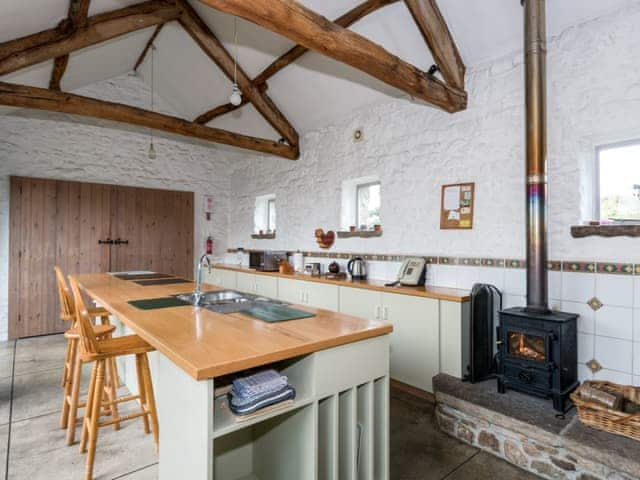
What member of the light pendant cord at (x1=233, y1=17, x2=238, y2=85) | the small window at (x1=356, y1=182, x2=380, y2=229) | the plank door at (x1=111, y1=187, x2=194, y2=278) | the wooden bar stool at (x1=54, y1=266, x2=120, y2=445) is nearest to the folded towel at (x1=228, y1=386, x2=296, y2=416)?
the wooden bar stool at (x1=54, y1=266, x2=120, y2=445)

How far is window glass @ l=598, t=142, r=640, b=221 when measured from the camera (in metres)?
2.48

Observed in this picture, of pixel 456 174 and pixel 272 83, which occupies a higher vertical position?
pixel 272 83

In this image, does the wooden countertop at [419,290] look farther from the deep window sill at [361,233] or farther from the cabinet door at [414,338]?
the deep window sill at [361,233]

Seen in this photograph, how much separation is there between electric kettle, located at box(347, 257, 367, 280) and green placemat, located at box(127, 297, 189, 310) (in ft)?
6.94

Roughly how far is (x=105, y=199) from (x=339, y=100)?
12.7 ft

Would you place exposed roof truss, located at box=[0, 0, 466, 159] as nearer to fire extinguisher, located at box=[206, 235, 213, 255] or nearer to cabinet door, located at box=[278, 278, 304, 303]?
cabinet door, located at box=[278, 278, 304, 303]

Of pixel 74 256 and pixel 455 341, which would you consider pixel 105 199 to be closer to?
pixel 74 256

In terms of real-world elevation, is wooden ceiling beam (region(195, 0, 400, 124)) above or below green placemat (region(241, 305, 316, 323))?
above

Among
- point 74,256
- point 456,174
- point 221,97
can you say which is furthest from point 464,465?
point 74,256

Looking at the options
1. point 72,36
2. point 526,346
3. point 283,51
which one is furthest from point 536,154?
point 72,36

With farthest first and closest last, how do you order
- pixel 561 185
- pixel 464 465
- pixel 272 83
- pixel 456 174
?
pixel 272 83 → pixel 456 174 → pixel 561 185 → pixel 464 465

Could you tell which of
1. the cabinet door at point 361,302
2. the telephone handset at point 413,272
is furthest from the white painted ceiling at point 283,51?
the cabinet door at point 361,302

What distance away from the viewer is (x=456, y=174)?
132 inches

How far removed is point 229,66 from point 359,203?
238cm
